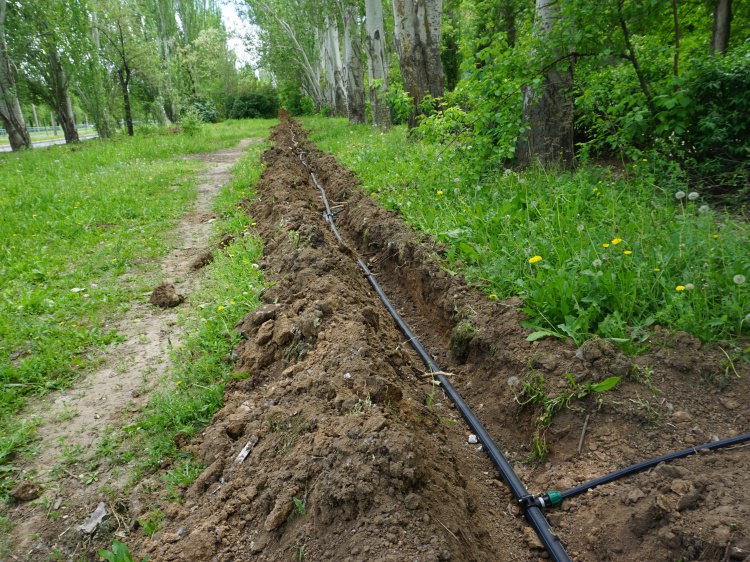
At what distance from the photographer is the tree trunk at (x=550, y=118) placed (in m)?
5.97

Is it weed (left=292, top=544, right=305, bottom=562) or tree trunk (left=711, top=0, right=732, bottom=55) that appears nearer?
weed (left=292, top=544, right=305, bottom=562)

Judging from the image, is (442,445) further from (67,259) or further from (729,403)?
(67,259)

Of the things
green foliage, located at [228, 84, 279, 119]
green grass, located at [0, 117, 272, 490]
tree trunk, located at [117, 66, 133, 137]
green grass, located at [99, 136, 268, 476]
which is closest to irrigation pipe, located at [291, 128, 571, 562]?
green grass, located at [99, 136, 268, 476]

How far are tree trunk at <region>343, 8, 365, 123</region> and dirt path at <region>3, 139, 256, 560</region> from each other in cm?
1721

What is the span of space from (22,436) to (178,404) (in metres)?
1.03

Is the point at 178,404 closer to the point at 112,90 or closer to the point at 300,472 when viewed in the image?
the point at 300,472

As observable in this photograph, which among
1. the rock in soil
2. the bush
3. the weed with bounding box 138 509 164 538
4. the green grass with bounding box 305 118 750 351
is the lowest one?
the weed with bounding box 138 509 164 538

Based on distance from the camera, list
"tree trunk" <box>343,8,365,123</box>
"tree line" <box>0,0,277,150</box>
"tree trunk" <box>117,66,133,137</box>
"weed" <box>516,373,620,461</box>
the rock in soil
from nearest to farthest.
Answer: "weed" <box>516,373,620,461</box>, the rock in soil, "tree line" <box>0,0,277,150</box>, "tree trunk" <box>343,8,365,123</box>, "tree trunk" <box>117,66,133,137</box>

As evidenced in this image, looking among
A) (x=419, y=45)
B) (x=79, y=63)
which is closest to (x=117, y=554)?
(x=419, y=45)

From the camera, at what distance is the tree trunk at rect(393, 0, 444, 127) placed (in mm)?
11227

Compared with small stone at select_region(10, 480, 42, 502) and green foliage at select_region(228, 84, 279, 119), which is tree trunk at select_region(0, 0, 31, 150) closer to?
small stone at select_region(10, 480, 42, 502)

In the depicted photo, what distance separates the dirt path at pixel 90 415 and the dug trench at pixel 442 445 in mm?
604

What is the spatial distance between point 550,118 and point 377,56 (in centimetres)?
1178

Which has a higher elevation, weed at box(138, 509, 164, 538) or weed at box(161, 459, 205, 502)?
weed at box(161, 459, 205, 502)
